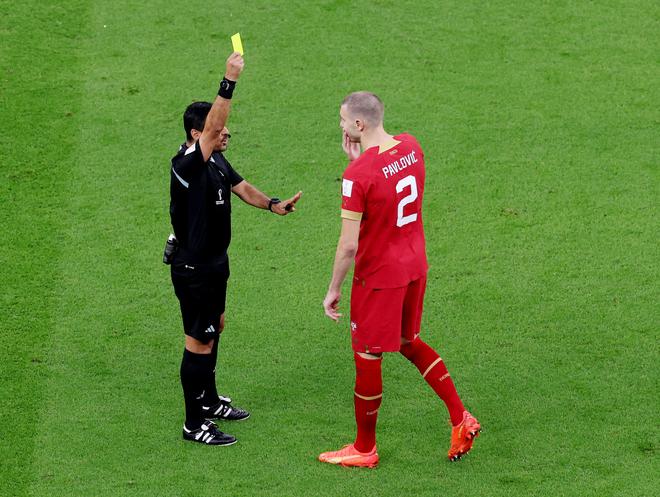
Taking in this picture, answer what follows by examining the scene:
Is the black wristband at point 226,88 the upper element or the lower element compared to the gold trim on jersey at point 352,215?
upper

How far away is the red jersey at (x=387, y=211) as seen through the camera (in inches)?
235

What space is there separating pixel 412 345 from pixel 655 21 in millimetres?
6483

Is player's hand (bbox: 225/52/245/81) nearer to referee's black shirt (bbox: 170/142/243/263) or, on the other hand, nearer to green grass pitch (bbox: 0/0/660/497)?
referee's black shirt (bbox: 170/142/243/263)

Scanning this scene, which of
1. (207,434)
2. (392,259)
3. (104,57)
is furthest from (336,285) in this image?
(104,57)

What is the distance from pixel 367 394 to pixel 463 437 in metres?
0.63

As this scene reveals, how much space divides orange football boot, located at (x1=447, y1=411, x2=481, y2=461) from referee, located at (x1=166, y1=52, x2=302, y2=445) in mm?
1318

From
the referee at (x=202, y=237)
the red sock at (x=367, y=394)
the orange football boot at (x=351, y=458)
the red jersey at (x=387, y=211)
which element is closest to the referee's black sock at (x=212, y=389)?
the referee at (x=202, y=237)

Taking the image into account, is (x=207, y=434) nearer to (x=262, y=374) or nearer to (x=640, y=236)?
(x=262, y=374)

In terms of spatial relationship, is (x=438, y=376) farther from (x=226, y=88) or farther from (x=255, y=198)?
(x=226, y=88)

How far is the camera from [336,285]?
6066 millimetres

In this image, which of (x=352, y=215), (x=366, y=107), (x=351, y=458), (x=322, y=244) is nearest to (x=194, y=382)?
(x=351, y=458)

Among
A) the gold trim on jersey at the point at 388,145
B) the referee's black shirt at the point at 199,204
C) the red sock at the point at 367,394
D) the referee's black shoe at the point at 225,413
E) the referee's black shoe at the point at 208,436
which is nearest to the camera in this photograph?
the gold trim on jersey at the point at 388,145

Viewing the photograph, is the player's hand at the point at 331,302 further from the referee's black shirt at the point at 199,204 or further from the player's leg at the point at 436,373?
the referee's black shirt at the point at 199,204

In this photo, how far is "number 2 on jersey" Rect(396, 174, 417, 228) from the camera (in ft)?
19.9
